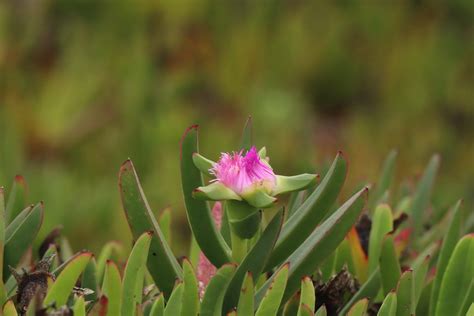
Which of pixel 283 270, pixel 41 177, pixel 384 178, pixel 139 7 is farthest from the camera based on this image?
pixel 139 7

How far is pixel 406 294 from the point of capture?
846 mm

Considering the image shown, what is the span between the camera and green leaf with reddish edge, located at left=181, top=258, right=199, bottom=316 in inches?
30.6

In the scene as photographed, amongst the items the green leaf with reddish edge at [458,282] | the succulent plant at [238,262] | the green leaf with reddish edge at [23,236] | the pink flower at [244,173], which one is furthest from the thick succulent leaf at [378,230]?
the green leaf with reddish edge at [23,236]

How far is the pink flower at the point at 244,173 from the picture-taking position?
79cm

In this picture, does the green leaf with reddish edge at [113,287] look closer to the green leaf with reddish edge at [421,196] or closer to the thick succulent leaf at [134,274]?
the thick succulent leaf at [134,274]

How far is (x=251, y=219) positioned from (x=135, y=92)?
2.57 metres

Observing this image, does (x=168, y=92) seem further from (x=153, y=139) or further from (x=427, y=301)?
(x=427, y=301)

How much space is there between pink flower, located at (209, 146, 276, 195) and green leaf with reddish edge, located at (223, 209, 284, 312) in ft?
0.09

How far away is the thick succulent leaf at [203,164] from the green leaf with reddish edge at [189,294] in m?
0.08

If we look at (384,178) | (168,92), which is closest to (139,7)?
(168,92)

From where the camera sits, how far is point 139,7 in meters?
3.64

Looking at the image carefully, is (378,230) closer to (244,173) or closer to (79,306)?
(244,173)

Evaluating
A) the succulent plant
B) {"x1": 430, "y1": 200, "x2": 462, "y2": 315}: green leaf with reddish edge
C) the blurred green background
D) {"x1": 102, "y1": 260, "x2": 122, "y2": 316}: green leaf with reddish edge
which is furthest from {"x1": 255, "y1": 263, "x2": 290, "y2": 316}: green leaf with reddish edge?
the blurred green background

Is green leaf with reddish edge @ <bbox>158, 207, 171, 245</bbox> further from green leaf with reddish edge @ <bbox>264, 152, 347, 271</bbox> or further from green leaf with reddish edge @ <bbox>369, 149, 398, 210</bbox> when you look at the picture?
green leaf with reddish edge @ <bbox>369, 149, 398, 210</bbox>
